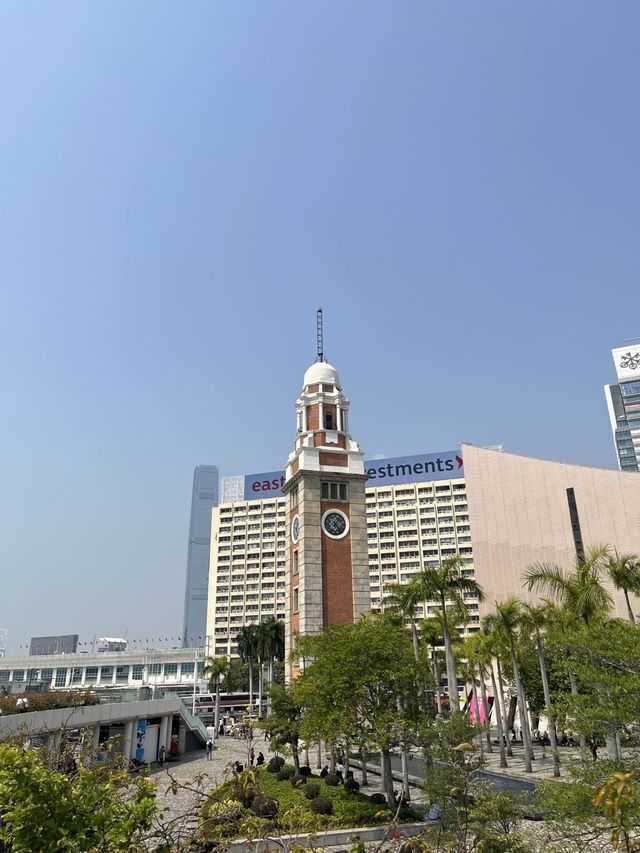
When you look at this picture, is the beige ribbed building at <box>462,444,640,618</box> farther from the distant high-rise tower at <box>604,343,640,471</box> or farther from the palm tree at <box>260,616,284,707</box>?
the distant high-rise tower at <box>604,343,640,471</box>

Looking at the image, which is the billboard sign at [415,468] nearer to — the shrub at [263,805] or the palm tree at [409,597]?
the palm tree at [409,597]

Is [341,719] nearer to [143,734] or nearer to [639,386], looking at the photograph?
[143,734]

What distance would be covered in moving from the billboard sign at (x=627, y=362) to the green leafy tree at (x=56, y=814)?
553 ft

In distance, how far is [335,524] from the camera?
44438 millimetres

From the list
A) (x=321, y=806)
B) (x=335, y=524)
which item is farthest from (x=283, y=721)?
(x=335, y=524)

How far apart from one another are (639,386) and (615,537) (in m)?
114

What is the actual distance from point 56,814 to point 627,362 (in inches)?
6725

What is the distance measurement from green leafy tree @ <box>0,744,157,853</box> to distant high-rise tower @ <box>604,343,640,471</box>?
533 ft

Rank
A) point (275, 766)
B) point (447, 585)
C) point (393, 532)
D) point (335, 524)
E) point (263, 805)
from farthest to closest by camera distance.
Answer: point (393, 532) → point (335, 524) → point (447, 585) → point (275, 766) → point (263, 805)

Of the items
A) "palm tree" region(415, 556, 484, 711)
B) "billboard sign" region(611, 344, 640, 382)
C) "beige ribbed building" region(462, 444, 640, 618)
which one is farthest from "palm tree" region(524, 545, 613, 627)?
"billboard sign" region(611, 344, 640, 382)

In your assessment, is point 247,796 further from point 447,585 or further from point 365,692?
point 447,585

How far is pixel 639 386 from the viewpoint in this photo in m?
156

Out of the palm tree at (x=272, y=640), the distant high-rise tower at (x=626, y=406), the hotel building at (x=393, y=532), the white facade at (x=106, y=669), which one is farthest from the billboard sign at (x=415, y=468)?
the distant high-rise tower at (x=626, y=406)

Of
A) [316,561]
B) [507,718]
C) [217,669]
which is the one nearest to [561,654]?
[316,561]
